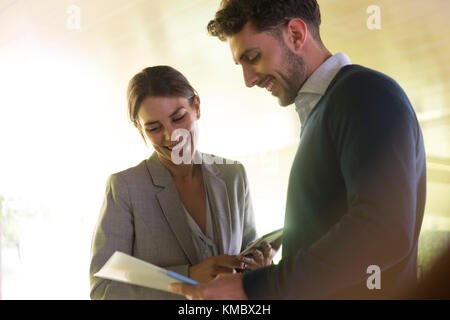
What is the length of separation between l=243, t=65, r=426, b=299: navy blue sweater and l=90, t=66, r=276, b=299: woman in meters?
0.45

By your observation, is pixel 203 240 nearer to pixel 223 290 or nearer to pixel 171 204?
pixel 171 204

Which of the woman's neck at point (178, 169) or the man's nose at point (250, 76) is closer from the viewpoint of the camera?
the man's nose at point (250, 76)

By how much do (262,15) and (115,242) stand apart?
76 centimetres

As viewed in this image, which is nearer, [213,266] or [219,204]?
[213,266]

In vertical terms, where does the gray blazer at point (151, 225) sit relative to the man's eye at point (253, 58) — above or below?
below

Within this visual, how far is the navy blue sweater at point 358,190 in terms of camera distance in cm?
84

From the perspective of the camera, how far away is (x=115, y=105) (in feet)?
15.5

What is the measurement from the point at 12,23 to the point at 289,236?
3311 millimetres

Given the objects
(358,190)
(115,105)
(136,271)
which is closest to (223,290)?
(136,271)

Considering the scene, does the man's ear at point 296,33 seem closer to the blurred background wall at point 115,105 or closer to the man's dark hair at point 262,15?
the man's dark hair at point 262,15

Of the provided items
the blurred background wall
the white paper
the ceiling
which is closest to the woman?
the white paper

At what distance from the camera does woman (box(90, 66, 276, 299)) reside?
1.38m

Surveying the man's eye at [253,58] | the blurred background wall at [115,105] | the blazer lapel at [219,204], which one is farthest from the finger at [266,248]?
the blurred background wall at [115,105]
